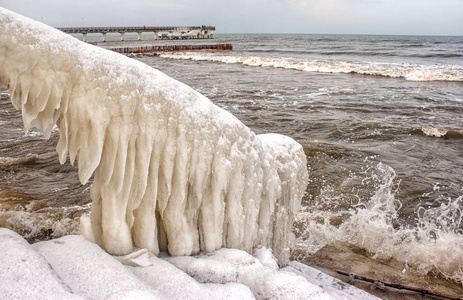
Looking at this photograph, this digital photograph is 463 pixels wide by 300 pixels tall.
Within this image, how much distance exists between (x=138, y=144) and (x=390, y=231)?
15.0 ft

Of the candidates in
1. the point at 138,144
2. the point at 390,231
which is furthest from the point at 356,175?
the point at 138,144

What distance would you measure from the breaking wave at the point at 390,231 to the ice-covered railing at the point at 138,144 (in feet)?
9.03

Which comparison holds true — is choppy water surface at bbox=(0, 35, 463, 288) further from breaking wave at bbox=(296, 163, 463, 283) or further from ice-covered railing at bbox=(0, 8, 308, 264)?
ice-covered railing at bbox=(0, 8, 308, 264)

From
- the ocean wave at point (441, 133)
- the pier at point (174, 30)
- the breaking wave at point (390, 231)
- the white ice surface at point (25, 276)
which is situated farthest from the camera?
the pier at point (174, 30)

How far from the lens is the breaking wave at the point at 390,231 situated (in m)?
4.75

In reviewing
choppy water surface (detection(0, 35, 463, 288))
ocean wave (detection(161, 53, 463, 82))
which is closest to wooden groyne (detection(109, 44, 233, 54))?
ocean wave (detection(161, 53, 463, 82))

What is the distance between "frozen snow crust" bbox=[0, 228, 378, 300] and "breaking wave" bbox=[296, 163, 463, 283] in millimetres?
Answer: 2867

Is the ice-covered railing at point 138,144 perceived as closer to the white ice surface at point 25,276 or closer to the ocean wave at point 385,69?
the white ice surface at point 25,276

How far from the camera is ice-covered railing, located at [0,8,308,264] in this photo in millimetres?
2377

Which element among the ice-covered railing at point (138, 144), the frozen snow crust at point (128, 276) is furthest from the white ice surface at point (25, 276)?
the ice-covered railing at point (138, 144)

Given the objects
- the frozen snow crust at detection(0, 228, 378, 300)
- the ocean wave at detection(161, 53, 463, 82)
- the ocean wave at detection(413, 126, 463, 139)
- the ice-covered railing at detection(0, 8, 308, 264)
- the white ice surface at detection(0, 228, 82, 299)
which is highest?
the ocean wave at detection(161, 53, 463, 82)

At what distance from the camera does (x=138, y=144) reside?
2.64 metres

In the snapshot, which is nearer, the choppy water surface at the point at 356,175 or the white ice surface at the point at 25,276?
the white ice surface at the point at 25,276

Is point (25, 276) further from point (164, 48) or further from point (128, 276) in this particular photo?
point (164, 48)
